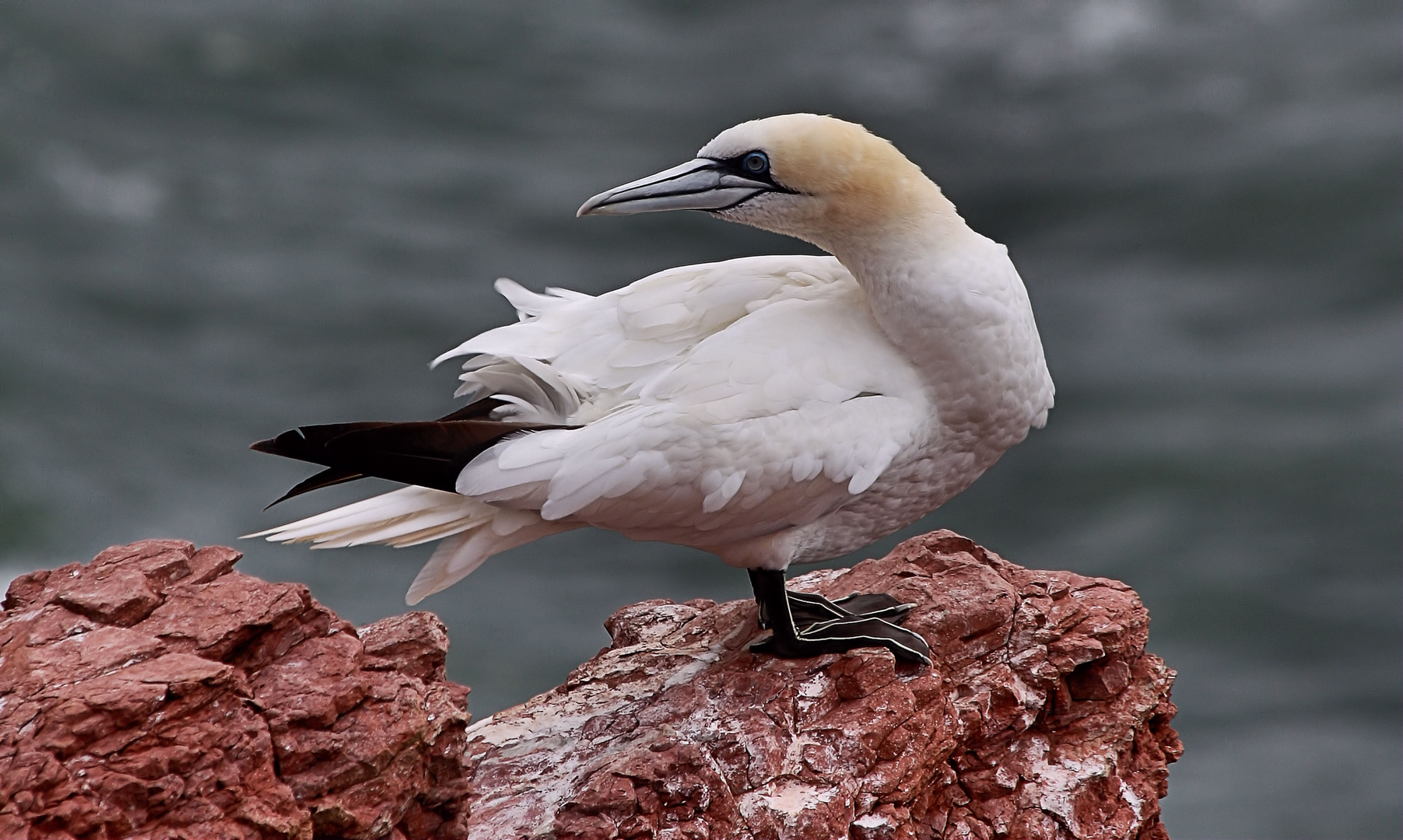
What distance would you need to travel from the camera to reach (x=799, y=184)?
411 cm

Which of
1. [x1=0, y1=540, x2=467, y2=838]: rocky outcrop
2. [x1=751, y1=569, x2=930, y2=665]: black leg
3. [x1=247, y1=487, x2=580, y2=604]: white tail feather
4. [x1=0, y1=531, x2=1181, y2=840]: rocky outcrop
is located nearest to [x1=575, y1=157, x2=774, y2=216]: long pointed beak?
[x1=247, y1=487, x2=580, y2=604]: white tail feather

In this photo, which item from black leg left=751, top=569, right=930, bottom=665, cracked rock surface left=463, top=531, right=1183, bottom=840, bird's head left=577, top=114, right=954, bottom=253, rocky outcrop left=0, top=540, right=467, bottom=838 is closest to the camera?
rocky outcrop left=0, top=540, right=467, bottom=838

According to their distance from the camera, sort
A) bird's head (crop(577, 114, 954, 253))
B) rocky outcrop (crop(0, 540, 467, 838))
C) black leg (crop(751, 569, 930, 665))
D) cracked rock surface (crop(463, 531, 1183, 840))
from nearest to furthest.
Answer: rocky outcrop (crop(0, 540, 467, 838)) < cracked rock surface (crop(463, 531, 1183, 840)) < bird's head (crop(577, 114, 954, 253)) < black leg (crop(751, 569, 930, 665))

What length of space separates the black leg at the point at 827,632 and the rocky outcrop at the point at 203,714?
106 cm

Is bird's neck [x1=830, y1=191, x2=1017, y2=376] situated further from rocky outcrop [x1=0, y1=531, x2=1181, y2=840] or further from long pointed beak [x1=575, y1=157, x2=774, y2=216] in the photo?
rocky outcrop [x1=0, y1=531, x2=1181, y2=840]

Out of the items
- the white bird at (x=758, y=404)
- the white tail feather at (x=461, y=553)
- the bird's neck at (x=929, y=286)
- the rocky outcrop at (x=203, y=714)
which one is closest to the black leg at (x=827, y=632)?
the white bird at (x=758, y=404)

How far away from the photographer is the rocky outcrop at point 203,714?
3.01 meters

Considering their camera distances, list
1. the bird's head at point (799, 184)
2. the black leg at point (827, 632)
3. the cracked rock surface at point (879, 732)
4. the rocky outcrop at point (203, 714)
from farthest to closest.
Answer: the black leg at point (827, 632)
the bird's head at point (799, 184)
the cracked rock surface at point (879, 732)
the rocky outcrop at point (203, 714)

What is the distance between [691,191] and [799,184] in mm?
315

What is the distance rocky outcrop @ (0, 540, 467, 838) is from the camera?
3.01m

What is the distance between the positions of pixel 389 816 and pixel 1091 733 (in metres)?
2.24

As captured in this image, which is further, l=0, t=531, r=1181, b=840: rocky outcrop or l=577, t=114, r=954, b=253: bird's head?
l=577, t=114, r=954, b=253: bird's head

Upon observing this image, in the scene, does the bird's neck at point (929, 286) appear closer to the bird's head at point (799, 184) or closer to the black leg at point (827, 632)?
the bird's head at point (799, 184)

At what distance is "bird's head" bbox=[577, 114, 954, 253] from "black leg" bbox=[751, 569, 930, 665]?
1074mm
